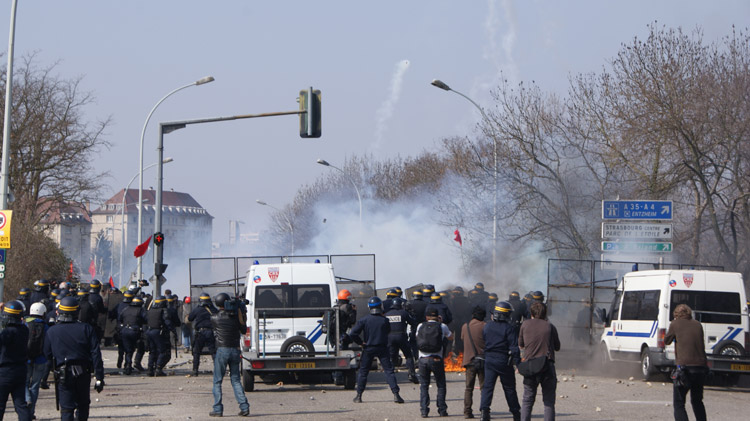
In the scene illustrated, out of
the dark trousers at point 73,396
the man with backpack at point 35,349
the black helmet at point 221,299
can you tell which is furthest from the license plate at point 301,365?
the dark trousers at point 73,396

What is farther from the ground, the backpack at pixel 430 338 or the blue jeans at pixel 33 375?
the backpack at pixel 430 338

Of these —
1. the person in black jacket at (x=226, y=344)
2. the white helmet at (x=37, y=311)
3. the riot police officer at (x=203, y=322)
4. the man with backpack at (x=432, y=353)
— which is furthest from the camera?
the riot police officer at (x=203, y=322)

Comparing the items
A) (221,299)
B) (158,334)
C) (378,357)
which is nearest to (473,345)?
(378,357)

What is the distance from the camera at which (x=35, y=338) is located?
464 inches

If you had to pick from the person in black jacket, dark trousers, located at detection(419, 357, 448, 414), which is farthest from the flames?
the person in black jacket

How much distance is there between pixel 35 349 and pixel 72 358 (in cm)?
208

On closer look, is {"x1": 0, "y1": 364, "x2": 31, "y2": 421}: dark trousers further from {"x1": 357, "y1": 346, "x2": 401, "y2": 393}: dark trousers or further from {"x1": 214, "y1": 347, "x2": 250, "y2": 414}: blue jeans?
{"x1": 357, "y1": 346, "x2": 401, "y2": 393}: dark trousers

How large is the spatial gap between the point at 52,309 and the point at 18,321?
7084 mm

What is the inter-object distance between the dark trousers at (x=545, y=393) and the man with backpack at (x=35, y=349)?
19.3ft

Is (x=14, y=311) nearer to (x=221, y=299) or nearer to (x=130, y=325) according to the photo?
(x=221, y=299)

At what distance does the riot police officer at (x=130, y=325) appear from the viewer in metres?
19.0

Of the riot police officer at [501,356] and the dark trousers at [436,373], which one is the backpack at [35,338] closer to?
the dark trousers at [436,373]

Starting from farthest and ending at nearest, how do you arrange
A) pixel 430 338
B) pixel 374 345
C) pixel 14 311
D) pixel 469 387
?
1. pixel 374 345
2. pixel 430 338
3. pixel 469 387
4. pixel 14 311

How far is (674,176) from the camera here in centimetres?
3064
